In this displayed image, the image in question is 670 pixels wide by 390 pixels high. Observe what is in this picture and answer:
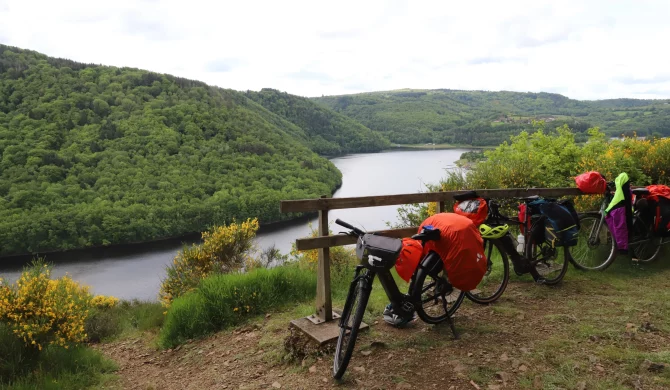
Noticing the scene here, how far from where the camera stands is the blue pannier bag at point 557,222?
491 cm

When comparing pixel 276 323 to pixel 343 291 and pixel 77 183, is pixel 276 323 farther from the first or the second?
pixel 77 183

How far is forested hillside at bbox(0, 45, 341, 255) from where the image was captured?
1864 inches

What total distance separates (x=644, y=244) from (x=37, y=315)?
7747 millimetres

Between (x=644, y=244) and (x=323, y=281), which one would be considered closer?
(x=323, y=281)

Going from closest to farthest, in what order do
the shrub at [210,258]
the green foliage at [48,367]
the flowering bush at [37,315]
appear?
the green foliage at [48,367], the flowering bush at [37,315], the shrub at [210,258]

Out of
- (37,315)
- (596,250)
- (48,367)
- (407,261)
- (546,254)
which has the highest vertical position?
(407,261)

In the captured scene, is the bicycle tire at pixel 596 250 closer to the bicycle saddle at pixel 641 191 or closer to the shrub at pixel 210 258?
the bicycle saddle at pixel 641 191

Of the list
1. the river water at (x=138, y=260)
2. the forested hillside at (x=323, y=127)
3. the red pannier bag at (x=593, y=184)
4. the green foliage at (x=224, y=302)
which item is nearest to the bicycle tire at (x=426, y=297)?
the green foliage at (x=224, y=302)

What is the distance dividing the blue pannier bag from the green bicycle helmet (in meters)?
0.84

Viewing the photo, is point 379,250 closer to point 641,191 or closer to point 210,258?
point 641,191

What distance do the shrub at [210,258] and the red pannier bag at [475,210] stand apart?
5867 mm

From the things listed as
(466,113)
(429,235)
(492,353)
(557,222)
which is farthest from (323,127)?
(492,353)

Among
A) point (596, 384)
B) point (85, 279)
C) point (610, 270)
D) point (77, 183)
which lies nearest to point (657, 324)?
point (596, 384)

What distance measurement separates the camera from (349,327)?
3230mm
